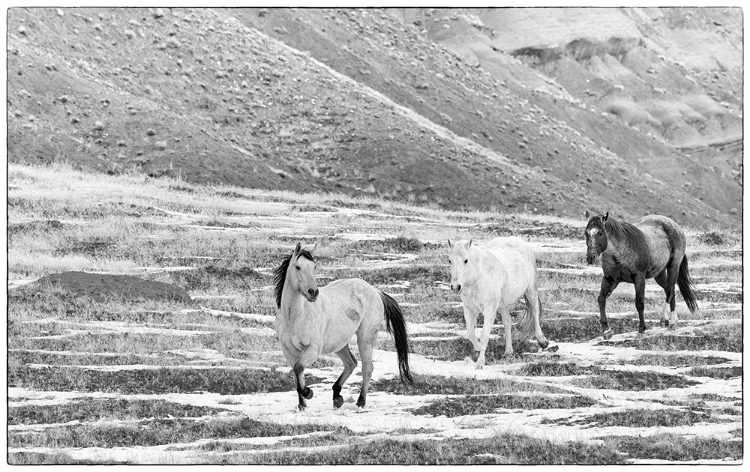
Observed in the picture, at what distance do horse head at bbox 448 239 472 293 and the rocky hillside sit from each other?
24931mm

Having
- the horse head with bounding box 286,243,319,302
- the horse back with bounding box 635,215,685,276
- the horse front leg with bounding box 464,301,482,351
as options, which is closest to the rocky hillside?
the horse back with bounding box 635,215,685,276

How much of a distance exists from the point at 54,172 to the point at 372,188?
45.7 feet

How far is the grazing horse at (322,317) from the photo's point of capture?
13711 millimetres

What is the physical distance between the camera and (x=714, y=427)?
15.2 meters

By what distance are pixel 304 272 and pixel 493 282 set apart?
14.9 feet

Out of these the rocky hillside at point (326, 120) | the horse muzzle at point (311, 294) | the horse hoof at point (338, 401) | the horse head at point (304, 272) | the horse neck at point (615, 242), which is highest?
the rocky hillside at point (326, 120)

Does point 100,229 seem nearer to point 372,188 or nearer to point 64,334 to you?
point 64,334

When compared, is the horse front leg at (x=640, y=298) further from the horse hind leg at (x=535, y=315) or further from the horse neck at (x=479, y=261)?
the horse neck at (x=479, y=261)

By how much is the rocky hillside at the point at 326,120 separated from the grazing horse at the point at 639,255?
24.1 m

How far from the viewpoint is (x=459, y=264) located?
16.3m

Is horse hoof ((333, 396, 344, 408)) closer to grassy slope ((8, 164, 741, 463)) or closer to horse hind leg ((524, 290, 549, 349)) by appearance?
grassy slope ((8, 164, 741, 463))

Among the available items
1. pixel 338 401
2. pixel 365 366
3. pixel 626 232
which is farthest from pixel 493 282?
pixel 338 401

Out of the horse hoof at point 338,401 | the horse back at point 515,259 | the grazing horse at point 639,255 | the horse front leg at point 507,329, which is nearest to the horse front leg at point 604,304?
the grazing horse at point 639,255

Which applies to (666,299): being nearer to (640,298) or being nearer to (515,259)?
(640,298)
